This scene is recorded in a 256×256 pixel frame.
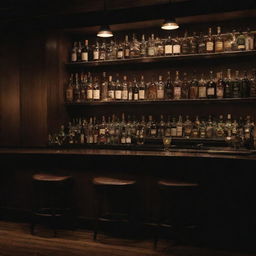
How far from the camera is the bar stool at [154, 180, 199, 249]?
12.0ft

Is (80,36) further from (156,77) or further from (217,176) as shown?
(217,176)

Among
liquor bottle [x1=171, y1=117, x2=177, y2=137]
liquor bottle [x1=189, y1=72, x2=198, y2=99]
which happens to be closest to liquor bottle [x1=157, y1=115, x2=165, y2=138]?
liquor bottle [x1=171, y1=117, x2=177, y2=137]

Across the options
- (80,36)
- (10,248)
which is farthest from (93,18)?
(10,248)

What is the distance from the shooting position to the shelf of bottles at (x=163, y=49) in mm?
4832

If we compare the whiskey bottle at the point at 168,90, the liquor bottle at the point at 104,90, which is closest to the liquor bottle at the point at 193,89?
the whiskey bottle at the point at 168,90

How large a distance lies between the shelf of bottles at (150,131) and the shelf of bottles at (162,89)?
26 cm

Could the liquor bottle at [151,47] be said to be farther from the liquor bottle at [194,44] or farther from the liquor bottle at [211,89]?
the liquor bottle at [211,89]

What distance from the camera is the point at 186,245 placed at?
3.93m

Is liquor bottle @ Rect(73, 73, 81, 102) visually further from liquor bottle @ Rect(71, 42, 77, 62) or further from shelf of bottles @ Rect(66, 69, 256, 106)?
liquor bottle @ Rect(71, 42, 77, 62)

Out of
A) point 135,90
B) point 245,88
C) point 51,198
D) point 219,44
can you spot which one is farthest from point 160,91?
point 51,198

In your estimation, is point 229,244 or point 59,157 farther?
point 59,157

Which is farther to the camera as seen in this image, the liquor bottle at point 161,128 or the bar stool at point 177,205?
the liquor bottle at point 161,128

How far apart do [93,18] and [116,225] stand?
250cm

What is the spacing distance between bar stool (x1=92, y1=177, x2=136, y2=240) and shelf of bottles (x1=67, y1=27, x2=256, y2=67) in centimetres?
189
